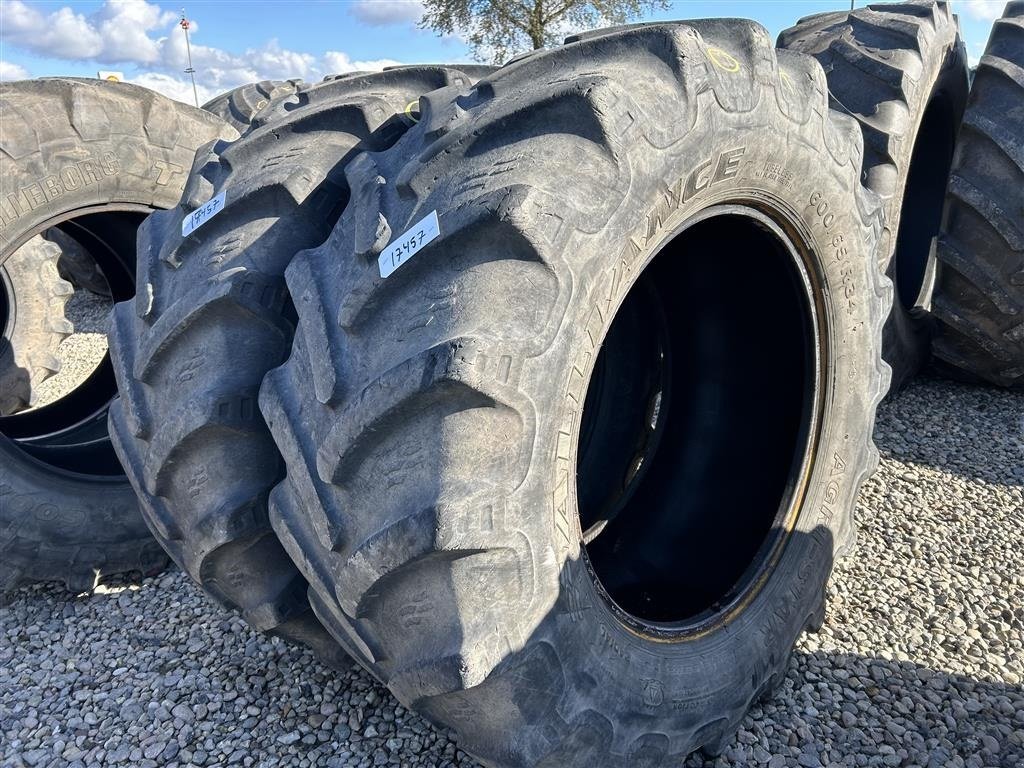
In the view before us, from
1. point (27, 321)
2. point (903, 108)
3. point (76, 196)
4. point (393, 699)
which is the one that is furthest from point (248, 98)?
point (393, 699)

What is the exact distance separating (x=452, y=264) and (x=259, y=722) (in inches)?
60.0

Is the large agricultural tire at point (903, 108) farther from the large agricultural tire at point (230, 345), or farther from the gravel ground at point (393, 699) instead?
the large agricultural tire at point (230, 345)

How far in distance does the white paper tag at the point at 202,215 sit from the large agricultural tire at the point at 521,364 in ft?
1.12

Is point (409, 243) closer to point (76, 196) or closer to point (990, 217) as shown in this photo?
point (76, 196)

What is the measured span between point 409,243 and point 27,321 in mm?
4783

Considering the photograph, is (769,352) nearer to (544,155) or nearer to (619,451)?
(619,451)

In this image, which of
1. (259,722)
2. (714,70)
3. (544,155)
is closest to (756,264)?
(714,70)

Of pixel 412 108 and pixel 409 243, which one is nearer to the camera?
pixel 409 243

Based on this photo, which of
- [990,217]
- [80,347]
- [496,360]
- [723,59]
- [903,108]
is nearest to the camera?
[496,360]

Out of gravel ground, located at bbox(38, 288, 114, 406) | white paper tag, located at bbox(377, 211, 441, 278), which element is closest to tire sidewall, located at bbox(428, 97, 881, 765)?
white paper tag, located at bbox(377, 211, 441, 278)

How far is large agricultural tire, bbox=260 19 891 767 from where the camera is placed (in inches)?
57.1

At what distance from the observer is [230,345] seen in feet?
5.91

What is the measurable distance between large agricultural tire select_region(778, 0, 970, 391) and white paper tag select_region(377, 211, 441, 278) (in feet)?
7.19

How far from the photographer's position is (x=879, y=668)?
2.49 metres
